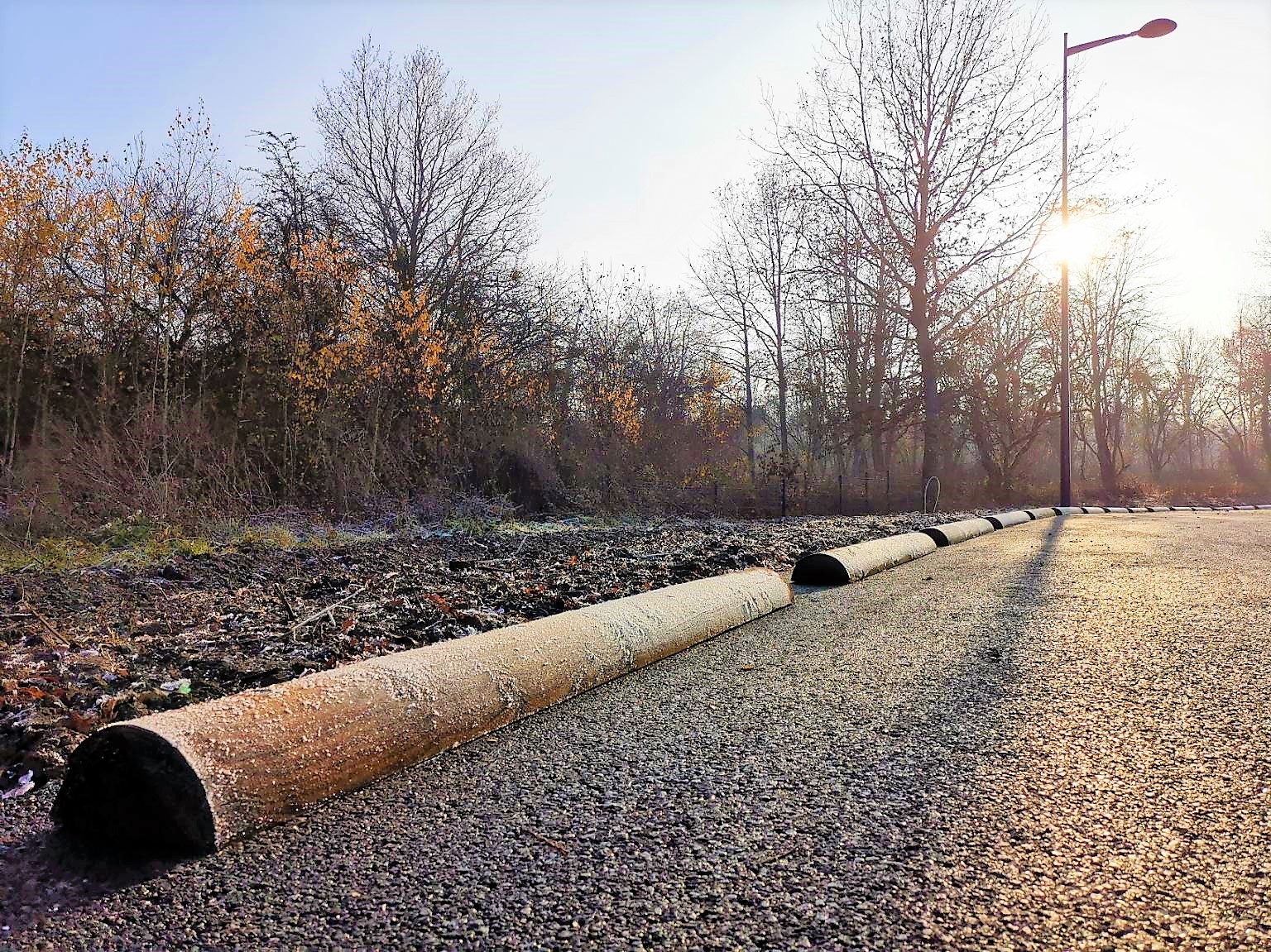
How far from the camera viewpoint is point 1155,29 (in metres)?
14.1

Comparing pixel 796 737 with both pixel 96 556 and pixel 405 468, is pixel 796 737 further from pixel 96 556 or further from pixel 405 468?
pixel 405 468

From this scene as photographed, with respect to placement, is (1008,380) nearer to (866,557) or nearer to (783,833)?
(866,557)

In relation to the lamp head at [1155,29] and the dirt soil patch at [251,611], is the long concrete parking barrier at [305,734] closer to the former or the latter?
the dirt soil patch at [251,611]

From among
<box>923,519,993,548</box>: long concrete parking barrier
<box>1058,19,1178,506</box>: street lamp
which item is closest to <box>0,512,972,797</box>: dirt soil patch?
<box>923,519,993,548</box>: long concrete parking barrier

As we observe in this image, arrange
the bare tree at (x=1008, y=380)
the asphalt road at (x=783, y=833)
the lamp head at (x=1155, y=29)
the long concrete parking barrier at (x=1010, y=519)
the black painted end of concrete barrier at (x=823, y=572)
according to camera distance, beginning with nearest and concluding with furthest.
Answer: the asphalt road at (x=783, y=833), the black painted end of concrete barrier at (x=823, y=572), the long concrete parking barrier at (x=1010, y=519), the lamp head at (x=1155, y=29), the bare tree at (x=1008, y=380)

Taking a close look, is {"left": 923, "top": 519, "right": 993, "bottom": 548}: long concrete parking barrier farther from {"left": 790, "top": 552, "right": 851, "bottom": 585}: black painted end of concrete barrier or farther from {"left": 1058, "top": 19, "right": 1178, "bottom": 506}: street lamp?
{"left": 1058, "top": 19, "right": 1178, "bottom": 506}: street lamp

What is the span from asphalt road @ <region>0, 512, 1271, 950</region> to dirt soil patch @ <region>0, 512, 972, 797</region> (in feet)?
2.02

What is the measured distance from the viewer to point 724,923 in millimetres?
1299

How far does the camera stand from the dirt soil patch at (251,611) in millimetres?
2406

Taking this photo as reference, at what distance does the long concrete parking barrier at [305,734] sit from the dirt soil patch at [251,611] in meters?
0.54

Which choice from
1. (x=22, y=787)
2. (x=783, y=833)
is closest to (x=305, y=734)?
(x=22, y=787)

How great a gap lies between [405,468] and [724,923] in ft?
33.3

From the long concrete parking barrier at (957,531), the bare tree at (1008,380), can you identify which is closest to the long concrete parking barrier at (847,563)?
the long concrete parking barrier at (957,531)

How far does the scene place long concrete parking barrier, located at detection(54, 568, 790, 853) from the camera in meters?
1.58
